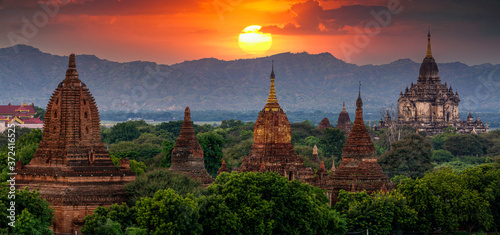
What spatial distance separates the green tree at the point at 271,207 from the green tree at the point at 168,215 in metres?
2.00

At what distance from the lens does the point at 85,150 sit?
48469mm

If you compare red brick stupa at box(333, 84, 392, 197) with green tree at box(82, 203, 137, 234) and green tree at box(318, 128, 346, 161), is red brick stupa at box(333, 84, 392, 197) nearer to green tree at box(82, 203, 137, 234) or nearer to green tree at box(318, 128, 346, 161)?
green tree at box(82, 203, 137, 234)

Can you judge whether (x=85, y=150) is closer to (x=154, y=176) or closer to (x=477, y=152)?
Result: (x=154, y=176)

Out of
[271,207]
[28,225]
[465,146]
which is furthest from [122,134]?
[28,225]

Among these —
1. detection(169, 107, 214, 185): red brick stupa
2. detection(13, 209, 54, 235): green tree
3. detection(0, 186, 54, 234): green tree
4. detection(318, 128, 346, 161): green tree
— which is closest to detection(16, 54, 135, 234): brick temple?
detection(0, 186, 54, 234): green tree

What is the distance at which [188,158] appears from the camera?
57531 millimetres

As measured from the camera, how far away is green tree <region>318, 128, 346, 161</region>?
11197cm

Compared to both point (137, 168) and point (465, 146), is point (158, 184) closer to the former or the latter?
point (137, 168)

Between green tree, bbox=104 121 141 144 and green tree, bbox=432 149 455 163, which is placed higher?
green tree, bbox=104 121 141 144

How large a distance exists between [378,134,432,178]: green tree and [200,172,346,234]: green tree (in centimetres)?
3677

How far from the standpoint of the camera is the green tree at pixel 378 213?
170 feet

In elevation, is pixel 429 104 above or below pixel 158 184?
above

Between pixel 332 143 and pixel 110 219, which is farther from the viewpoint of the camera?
pixel 332 143

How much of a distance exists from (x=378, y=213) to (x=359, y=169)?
319 inches
